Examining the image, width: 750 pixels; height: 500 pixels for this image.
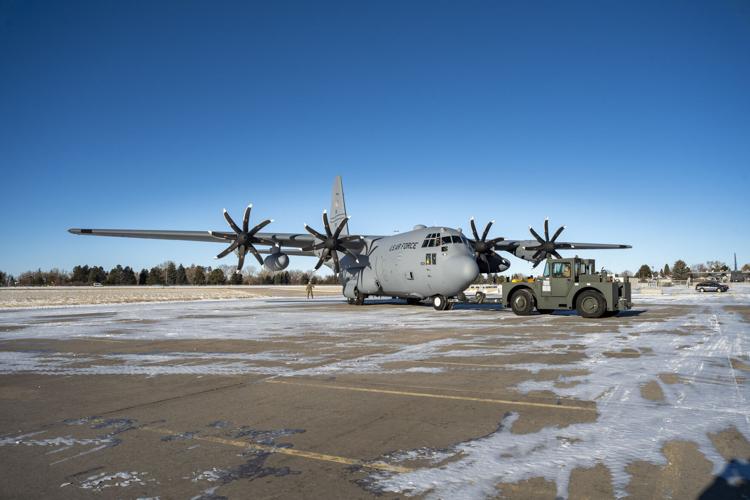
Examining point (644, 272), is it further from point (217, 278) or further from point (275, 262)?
point (275, 262)

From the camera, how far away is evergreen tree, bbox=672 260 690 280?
141250 mm

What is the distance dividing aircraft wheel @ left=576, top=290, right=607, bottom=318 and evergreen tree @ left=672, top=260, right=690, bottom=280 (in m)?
142

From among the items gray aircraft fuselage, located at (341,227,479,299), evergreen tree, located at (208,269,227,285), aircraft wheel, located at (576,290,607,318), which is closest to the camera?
aircraft wheel, located at (576,290,607,318)

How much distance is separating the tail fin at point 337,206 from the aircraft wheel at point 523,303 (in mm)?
14869

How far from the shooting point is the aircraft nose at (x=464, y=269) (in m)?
22.3

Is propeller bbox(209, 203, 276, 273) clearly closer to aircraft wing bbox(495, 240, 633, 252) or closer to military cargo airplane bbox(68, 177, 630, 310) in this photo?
military cargo airplane bbox(68, 177, 630, 310)

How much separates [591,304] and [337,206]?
64.0 feet

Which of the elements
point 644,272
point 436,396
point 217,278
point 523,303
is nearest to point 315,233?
point 523,303

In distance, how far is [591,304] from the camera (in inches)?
774

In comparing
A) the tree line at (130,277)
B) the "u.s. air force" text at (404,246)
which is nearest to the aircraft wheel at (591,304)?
the "u.s. air force" text at (404,246)

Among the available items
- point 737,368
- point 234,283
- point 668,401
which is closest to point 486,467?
point 668,401

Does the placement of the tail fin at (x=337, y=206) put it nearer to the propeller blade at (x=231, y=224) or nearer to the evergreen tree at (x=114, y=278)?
the propeller blade at (x=231, y=224)

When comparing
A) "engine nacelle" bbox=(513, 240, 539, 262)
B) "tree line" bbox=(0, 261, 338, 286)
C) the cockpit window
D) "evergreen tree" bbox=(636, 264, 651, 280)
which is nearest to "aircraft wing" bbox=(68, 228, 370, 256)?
the cockpit window

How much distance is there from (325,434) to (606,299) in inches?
671
